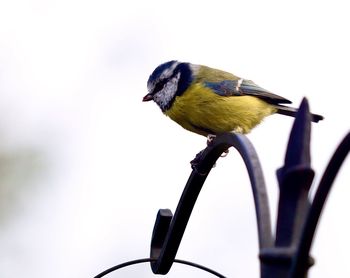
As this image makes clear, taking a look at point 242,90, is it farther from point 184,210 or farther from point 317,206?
point 317,206

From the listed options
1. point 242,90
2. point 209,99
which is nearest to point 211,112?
point 209,99

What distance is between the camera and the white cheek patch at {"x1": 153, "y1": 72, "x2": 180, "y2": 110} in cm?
383

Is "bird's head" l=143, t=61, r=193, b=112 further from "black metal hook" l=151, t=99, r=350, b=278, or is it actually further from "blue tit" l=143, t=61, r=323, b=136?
"black metal hook" l=151, t=99, r=350, b=278

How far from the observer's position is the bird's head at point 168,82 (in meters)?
3.83

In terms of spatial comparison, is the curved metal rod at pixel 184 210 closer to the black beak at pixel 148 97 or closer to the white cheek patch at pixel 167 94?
the white cheek patch at pixel 167 94

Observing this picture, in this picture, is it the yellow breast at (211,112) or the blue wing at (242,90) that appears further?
the blue wing at (242,90)

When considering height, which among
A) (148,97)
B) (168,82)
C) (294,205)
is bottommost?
(148,97)

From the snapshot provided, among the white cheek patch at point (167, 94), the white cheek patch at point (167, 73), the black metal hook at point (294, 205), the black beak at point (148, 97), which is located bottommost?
the black beak at point (148, 97)

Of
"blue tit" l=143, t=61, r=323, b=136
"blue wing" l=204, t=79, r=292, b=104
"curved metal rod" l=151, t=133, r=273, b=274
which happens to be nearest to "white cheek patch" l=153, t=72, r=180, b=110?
"blue tit" l=143, t=61, r=323, b=136

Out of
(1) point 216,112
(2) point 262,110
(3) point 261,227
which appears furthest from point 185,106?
(3) point 261,227

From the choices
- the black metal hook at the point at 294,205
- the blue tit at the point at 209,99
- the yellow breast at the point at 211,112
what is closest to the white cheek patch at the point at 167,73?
the blue tit at the point at 209,99

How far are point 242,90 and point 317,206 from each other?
2.65 m

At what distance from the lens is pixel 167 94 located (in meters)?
3.88

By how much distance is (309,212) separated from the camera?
47.9 inches
